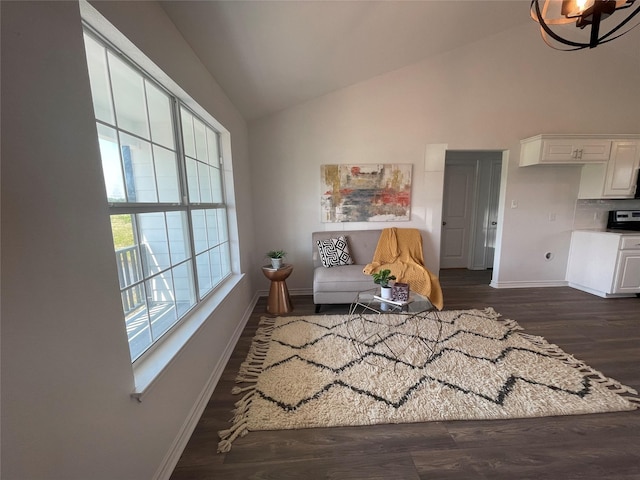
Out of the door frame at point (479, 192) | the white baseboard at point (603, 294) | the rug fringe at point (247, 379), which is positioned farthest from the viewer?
the door frame at point (479, 192)

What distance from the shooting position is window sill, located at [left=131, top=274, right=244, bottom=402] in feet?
3.37

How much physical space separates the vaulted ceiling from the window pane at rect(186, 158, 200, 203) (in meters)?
0.72

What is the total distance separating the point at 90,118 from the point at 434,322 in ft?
9.35

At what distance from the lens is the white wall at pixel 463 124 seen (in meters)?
3.00

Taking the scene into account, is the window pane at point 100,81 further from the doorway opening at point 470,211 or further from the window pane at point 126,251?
the doorway opening at point 470,211

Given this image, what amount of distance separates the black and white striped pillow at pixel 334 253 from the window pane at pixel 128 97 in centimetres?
214

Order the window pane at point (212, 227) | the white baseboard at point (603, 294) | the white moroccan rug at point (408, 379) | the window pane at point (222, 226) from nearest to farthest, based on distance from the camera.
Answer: the white moroccan rug at point (408, 379) → the window pane at point (212, 227) → the window pane at point (222, 226) → the white baseboard at point (603, 294)

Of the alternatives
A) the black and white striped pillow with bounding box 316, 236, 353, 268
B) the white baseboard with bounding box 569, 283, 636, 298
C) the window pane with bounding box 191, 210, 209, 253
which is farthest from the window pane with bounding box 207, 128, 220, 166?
the white baseboard with bounding box 569, 283, 636, 298

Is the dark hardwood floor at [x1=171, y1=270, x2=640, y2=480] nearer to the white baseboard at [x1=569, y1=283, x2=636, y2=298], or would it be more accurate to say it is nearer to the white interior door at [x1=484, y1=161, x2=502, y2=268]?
the white baseboard at [x1=569, y1=283, x2=636, y2=298]

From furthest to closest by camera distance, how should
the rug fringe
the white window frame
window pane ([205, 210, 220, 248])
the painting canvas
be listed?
the painting canvas, window pane ([205, 210, 220, 248]), the rug fringe, the white window frame

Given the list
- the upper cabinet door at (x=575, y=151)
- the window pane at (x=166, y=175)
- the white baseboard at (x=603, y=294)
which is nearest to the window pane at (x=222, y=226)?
the window pane at (x=166, y=175)

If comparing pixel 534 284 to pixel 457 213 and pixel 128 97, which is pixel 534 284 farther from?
pixel 128 97

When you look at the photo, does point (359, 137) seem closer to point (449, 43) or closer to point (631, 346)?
point (449, 43)

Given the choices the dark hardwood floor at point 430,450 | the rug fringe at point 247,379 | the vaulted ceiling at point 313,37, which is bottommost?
the dark hardwood floor at point 430,450
